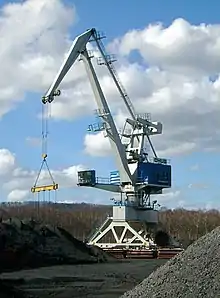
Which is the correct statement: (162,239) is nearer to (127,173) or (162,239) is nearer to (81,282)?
(127,173)

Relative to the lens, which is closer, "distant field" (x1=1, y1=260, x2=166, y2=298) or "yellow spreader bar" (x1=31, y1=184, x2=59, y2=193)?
"distant field" (x1=1, y1=260, x2=166, y2=298)

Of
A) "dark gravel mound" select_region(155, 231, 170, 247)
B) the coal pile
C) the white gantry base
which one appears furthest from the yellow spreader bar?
"dark gravel mound" select_region(155, 231, 170, 247)

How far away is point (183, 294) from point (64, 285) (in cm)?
1542

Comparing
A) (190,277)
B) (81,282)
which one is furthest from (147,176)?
(190,277)

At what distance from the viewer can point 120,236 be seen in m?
51.3

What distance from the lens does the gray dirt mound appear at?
36.6ft

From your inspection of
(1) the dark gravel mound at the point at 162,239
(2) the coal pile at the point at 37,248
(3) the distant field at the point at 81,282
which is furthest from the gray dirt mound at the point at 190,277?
(1) the dark gravel mound at the point at 162,239

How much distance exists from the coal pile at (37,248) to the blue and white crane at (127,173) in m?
5.00

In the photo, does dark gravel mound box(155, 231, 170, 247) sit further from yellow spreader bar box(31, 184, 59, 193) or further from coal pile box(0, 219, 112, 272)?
yellow spreader bar box(31, 184, 59, 193)

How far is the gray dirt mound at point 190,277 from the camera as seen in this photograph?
11.1 m

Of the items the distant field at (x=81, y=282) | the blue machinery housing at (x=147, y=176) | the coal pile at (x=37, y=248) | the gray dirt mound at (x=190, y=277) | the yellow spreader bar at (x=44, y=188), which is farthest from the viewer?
the blue machinery housing at (x=147, y=176)

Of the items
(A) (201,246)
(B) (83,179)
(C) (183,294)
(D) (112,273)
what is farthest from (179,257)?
(B) (83,179)

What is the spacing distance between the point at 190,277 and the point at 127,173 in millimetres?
38237

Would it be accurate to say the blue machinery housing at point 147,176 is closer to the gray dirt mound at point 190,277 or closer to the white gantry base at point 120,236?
the white gantry base at point 120,236
